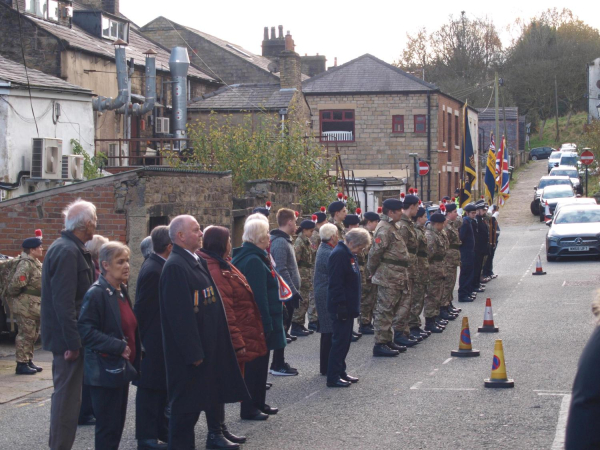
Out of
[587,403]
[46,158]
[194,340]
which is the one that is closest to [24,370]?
[194,340]

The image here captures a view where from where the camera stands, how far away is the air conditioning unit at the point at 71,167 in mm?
21406

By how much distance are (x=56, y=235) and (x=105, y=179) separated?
128 centimetres

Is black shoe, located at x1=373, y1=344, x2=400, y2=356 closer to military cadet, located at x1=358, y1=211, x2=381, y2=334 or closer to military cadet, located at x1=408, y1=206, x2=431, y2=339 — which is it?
military cadet, located at x1=408, y1=206, x2=431, y2=339

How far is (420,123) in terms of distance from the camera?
4441 cm

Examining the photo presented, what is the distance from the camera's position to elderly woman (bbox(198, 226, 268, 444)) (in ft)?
23.5

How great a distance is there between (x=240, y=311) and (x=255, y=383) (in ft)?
3.90

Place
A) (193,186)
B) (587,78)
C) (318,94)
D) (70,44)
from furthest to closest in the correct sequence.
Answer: (587,78) → (318,94) → (70,44) → (193,186)

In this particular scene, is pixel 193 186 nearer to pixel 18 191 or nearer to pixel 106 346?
pixel 18 191

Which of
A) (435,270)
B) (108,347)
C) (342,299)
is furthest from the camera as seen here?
(435,270)

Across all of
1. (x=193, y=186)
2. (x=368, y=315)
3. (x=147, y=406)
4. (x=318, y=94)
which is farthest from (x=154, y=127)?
(x=147, y=406)

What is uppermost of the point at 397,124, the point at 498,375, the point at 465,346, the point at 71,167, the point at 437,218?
the point at 397,124

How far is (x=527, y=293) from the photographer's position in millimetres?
18234

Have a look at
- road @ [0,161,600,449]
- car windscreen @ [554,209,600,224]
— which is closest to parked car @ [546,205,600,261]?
car windscreen @ [554,209,600,224]

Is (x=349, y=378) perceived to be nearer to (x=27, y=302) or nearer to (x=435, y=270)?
(x=27, y=302)
